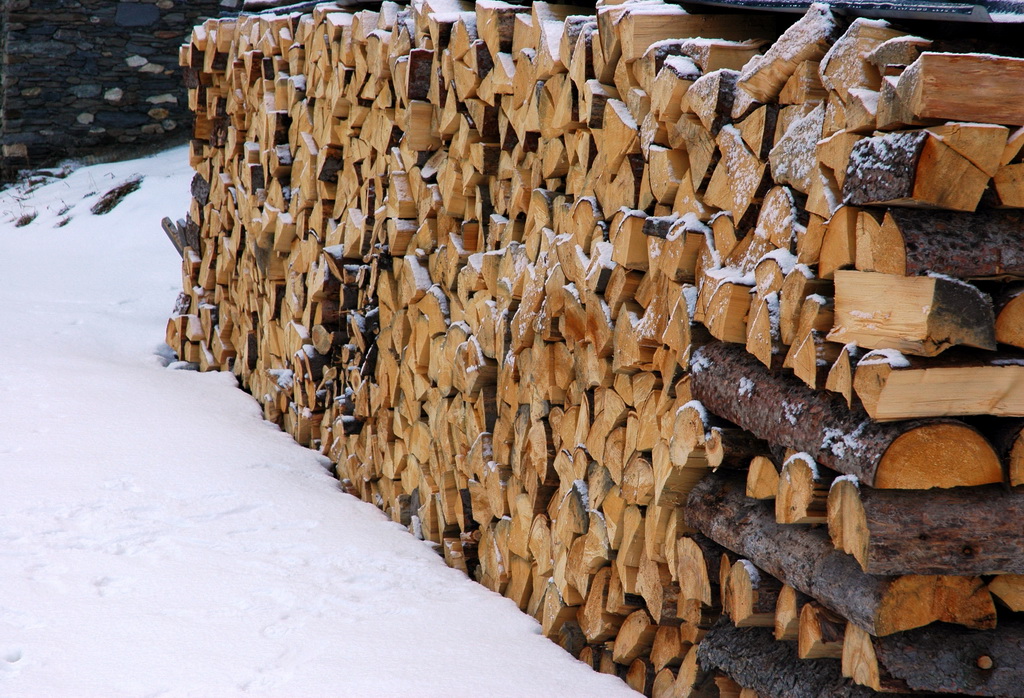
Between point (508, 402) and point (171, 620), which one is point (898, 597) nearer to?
point (508, 402)

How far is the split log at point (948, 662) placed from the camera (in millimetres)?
1521

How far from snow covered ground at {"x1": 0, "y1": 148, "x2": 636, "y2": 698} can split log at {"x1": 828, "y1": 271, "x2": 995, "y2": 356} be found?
1.12 meters

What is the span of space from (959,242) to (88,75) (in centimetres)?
989

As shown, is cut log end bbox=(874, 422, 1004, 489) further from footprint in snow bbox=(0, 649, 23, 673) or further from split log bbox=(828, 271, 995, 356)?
footprint in snow bbox=(0, 649, 23, 673)

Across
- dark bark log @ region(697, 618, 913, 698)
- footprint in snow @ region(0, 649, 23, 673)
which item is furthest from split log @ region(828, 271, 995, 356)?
footprint in snow @ region(0, 649, 23, 673)

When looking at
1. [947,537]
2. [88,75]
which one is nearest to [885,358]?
[947,537]

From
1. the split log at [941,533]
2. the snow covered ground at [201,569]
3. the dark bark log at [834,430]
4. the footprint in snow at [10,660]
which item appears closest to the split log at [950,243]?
the dark bark log at [834,430]

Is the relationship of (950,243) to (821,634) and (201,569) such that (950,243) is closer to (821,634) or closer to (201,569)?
(821,634)

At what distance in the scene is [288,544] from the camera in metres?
3.04

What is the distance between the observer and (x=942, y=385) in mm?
1427

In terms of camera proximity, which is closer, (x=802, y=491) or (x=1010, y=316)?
(x=1010, y=316)

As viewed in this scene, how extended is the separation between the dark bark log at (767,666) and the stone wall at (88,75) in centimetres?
939

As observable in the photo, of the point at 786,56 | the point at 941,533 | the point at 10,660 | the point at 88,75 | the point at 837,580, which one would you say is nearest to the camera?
the point at 941,533

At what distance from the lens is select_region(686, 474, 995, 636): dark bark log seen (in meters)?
1.50
